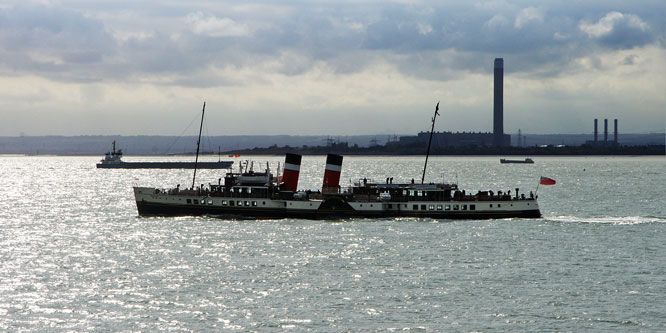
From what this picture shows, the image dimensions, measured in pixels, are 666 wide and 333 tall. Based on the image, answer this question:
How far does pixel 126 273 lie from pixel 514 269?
81.1 feet

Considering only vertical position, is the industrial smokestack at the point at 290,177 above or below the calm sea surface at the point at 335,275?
above

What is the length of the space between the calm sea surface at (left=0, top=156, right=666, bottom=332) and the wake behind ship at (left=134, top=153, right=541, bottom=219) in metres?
1.44

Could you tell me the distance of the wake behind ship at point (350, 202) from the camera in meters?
78.6

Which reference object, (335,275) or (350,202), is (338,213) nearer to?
(350,202)

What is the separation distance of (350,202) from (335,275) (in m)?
30.7

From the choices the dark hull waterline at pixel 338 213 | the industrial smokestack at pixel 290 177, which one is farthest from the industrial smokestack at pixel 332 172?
the dark hull waterline at pixel 338 213

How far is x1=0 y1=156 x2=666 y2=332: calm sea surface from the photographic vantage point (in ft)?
125

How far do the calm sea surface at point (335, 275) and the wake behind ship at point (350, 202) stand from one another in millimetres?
1440

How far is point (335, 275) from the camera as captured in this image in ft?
161

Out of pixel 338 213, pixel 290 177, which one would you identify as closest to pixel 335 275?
pixel 338 213

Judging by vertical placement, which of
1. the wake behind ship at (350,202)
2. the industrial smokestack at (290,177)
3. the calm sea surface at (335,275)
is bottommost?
the calm sea surface at (335,275)

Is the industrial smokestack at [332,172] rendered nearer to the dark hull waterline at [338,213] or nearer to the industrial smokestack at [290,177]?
the industrial smokestack at [290,177]

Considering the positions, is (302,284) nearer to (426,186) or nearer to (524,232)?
(524,232)

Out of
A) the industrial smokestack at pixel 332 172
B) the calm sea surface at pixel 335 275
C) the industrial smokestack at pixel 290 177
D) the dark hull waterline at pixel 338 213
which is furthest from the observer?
the industrial smokestack at pixel 290 177
